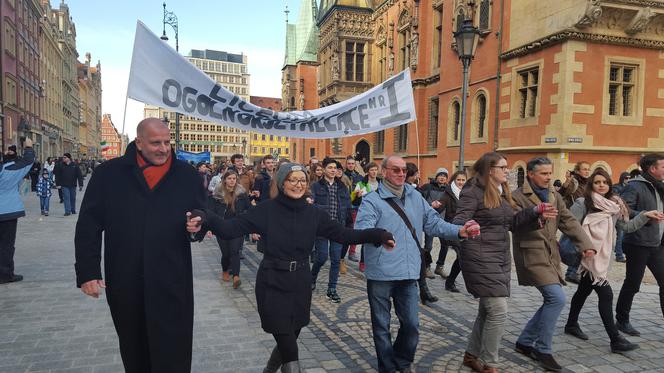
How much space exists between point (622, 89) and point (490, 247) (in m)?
14.2

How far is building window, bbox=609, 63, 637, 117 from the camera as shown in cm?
1501

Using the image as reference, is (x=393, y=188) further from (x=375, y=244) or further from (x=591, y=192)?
(x=591, y=192)

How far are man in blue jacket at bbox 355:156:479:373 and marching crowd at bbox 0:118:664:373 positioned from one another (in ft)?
0.04

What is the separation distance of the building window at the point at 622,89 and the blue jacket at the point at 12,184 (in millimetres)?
16051

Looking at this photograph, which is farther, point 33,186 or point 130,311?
point 33,186

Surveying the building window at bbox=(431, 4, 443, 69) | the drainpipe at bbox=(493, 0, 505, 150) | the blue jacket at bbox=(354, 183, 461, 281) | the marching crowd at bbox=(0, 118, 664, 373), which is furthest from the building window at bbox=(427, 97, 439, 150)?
the blue jacket at bbox=(354, 183, 461, 281)

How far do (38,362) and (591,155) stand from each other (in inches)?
606

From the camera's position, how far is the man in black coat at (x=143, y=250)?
2.93 metres

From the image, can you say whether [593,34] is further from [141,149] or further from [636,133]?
[141,149]

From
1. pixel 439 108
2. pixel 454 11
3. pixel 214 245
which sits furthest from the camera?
pixel 439 108

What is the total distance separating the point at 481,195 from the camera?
412 cm

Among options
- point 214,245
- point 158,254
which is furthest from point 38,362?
point 214,245

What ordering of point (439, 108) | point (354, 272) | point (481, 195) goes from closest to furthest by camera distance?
point (481, 195) → point (354, 272) → point (439, 108)

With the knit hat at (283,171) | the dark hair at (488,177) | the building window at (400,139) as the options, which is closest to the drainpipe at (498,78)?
the building window at (400,139)
